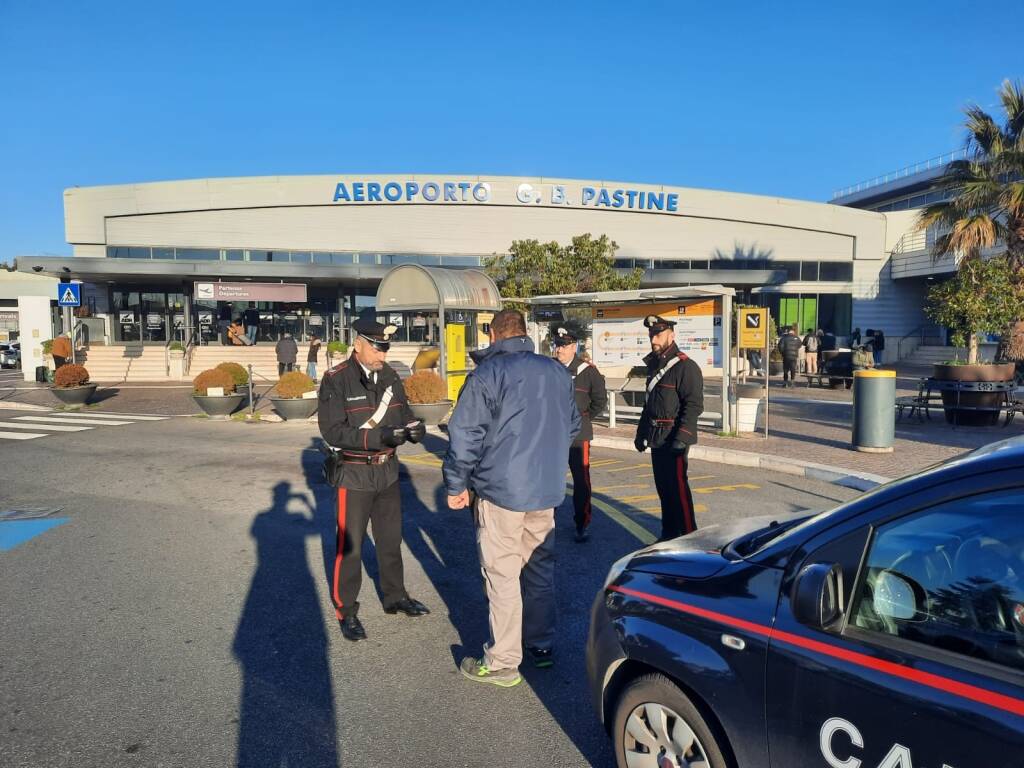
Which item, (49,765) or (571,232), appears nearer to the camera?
(49,765)

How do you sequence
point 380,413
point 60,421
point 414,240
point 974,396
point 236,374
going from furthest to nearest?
point 414,240
point 236,374
point 60,421
point 974,396
point 380,413

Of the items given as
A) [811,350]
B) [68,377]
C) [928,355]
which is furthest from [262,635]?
[928,355]

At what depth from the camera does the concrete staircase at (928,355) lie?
31875 mm

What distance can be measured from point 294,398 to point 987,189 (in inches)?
735

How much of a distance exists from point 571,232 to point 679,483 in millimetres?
32408

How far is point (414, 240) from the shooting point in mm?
35688

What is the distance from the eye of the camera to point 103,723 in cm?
332

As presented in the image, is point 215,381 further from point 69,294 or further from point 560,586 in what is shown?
point 560,586

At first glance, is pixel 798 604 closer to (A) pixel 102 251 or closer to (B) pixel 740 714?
(B) pixel 740 714

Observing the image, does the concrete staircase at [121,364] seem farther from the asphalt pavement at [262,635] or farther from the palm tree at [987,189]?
the palm tree at [987,189]

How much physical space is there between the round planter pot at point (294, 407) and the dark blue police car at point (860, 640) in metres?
13.0

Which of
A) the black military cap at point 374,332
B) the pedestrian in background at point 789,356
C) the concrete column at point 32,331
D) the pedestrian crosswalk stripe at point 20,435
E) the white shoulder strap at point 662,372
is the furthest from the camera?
the concrete column at point 32,331

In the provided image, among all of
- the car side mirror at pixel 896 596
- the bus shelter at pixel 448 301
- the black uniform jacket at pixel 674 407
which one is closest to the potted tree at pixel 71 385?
the bus shelter at pixel 448 301

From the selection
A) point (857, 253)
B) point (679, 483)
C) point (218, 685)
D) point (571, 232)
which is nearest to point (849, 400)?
point (679, 483)
